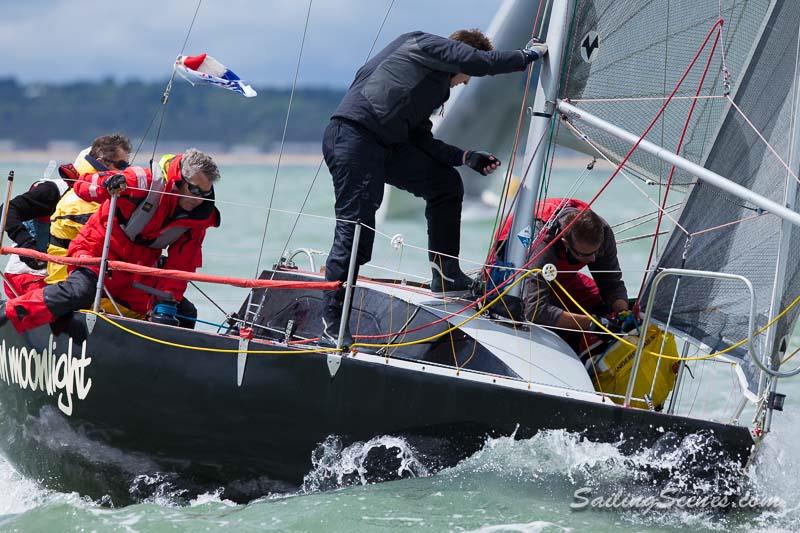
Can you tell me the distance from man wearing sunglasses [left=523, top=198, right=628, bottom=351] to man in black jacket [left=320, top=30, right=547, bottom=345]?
1.41 feet

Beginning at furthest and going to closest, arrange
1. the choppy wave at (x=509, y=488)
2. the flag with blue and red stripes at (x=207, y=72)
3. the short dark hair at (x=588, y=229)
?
the flag with blue and red stripes at (x=207, y=72) → the short dark hair at (x=588, y=229) → the choppy wave at (x=509, y=488)

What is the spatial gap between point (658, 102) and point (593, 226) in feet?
2.63

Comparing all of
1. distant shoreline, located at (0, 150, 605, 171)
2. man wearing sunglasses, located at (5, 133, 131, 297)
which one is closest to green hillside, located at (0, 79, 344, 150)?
distant shoreline, located at (0, 150, 605, 171)

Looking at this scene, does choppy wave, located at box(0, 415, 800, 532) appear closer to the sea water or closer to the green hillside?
the sea water

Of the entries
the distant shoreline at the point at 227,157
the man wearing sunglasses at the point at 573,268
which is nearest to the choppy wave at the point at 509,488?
the man wearing sunglasses at the point at 573,268

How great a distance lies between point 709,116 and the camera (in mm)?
5055

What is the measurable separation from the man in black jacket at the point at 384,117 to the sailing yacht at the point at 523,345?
0.88ft

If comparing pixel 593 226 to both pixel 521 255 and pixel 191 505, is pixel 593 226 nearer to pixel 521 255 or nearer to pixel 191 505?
pixel 521 255

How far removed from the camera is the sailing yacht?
413 centimetres

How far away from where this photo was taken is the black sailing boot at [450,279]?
4.85 m

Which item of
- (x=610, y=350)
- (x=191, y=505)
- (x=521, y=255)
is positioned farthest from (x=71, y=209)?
(x=610, y=350)

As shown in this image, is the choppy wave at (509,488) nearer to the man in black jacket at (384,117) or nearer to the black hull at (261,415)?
the black hull at (261,415)

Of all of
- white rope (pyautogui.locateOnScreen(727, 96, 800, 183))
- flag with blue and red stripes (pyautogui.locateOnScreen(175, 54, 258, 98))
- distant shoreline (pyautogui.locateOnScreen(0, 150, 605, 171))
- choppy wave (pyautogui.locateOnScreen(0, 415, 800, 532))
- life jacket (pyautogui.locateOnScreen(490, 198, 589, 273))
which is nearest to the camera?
choppy wave (pyautogui.locateOnScreen(0, 415, 800, 532))

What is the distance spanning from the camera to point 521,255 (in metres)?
4.83
